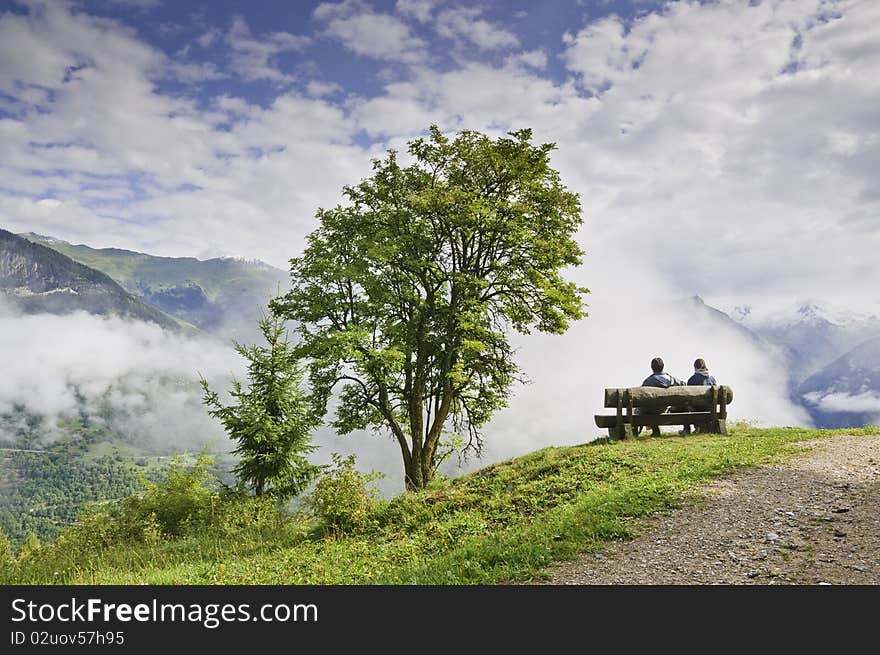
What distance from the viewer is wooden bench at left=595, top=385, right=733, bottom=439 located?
656 inches

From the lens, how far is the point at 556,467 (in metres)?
14.4

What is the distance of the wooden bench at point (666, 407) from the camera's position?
16656mm

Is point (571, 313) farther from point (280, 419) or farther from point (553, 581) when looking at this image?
point (553, 581)

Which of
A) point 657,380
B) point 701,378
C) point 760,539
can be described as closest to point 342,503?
point 760,539

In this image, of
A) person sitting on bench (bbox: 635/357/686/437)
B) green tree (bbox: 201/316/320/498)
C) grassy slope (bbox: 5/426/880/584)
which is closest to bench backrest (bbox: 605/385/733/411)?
person sitting on bench (bbox: 635/357/686/437)

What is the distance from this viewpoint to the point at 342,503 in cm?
1282

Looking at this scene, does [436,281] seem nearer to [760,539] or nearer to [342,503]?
[342,503]

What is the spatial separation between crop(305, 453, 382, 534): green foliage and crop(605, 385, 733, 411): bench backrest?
7.65 metres

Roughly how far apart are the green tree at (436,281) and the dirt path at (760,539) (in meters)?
11.5

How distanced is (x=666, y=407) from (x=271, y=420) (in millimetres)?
13825

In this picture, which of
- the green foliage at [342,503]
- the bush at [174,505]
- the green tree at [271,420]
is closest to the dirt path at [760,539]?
the green foliage at [342,503]
